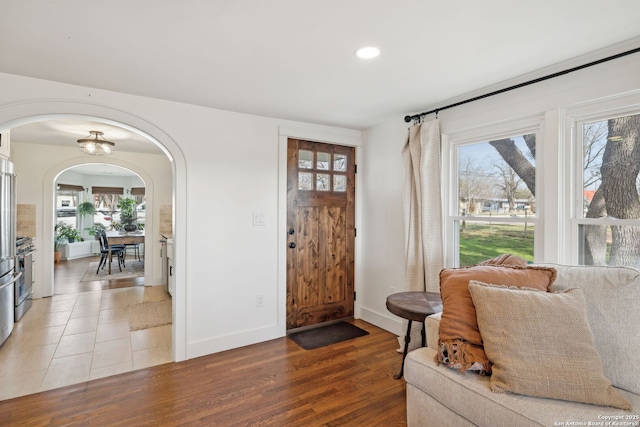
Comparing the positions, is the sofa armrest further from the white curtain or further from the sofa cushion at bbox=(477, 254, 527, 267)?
the white curtain

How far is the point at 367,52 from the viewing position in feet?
6.40

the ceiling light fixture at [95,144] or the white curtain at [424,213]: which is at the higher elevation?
the ceiling light fixture at [95,144]

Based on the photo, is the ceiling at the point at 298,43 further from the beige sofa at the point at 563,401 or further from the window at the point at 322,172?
the beige sofa at the point at 563,401

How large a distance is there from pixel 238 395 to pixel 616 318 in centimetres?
227

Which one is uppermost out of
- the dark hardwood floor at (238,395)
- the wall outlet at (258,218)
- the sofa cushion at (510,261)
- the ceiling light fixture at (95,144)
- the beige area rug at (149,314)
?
the ceiling light fixture at (95,144)


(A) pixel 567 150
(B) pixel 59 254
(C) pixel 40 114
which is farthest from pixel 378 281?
(B) pixel 59 254

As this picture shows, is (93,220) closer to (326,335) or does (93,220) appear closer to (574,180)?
(326,335)

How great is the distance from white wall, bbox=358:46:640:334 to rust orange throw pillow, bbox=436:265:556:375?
0.68m

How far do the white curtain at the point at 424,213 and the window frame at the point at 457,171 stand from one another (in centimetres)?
12

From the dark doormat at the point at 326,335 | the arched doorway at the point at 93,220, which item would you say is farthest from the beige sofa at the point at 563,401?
the arched doorway at the point at 93,220

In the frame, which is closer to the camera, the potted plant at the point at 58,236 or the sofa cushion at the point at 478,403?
the sofa cushion at the point at 478,403

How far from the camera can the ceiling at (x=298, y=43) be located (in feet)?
5.04

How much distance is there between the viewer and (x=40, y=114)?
7.68 ft

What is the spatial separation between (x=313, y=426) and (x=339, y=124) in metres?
2.81
